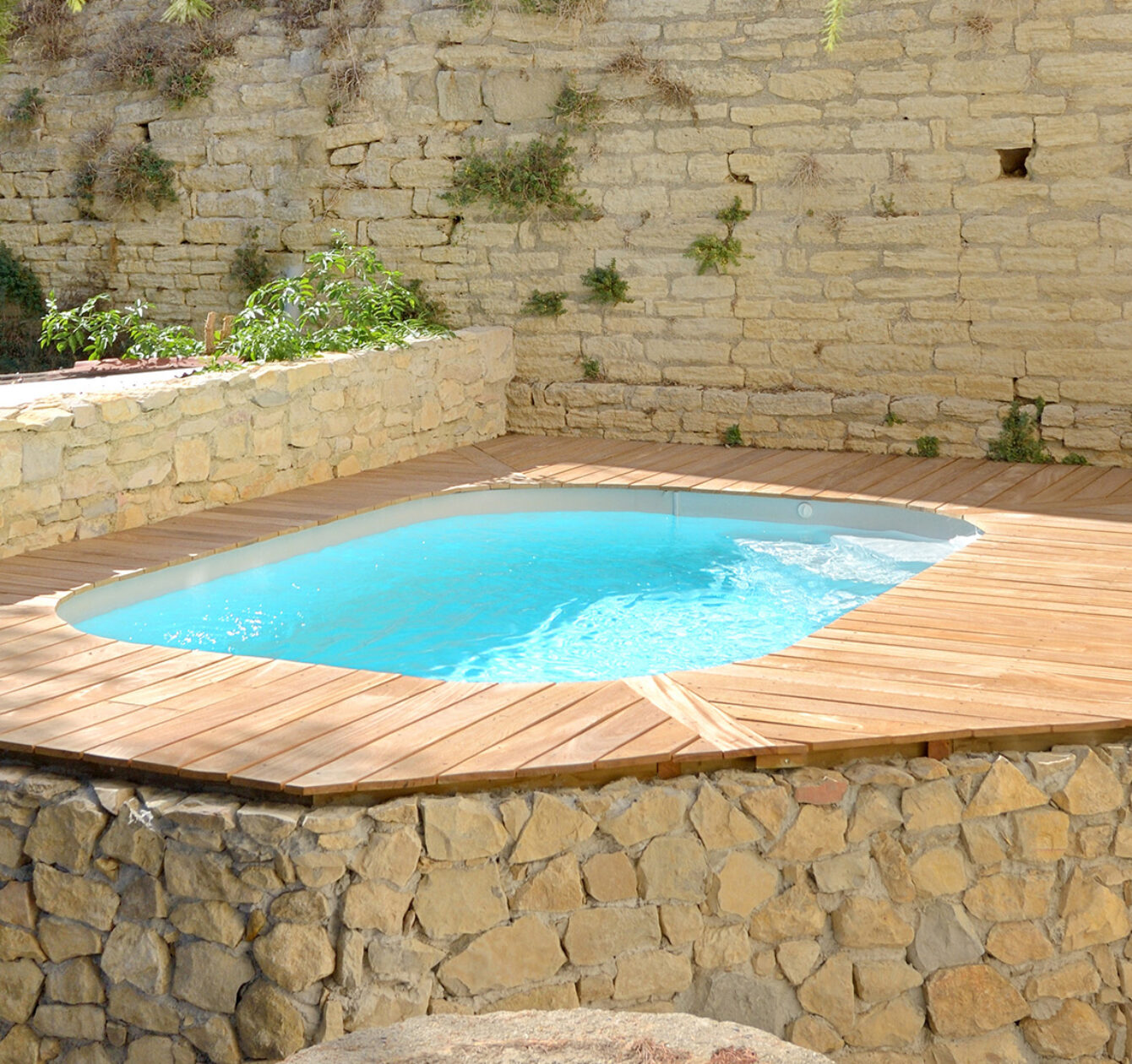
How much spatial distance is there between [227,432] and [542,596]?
68.4 inches

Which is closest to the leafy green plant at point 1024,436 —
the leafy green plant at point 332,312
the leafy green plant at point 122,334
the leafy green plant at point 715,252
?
the leafy green plant at point 715,252

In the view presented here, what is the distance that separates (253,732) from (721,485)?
372 cm

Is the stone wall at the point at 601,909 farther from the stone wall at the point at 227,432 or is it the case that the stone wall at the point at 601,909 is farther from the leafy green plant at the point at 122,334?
the leafy green plant at the point at 122,334

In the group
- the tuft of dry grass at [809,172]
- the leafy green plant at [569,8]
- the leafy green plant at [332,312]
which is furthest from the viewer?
the leafy green plant at [569,8]

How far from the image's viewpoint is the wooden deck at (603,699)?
3.27 m

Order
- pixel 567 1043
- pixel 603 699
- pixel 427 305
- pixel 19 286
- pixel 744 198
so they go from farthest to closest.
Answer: pixel 19 286 → pixel 427 305 → pixel 744 198 → pixel 603 699 → pixel 567 1043

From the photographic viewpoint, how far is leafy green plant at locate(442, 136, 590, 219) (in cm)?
819

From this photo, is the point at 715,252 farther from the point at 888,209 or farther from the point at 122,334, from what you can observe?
the point at 122,334

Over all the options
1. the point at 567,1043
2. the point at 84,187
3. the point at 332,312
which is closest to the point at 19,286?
the point at 84,187

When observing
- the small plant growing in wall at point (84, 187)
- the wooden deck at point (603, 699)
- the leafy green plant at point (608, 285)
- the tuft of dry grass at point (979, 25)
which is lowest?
the wooden deck at point (603, 699)

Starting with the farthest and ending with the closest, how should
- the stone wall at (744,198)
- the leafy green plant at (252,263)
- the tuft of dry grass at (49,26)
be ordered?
the tuft of dry grass at (49,26), the leafy green plant at (252,263), the stone wall at (744,198)

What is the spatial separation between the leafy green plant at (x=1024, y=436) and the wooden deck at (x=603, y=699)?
2.09 m

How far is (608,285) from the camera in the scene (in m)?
8.20

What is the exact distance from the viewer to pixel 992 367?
7457 millimetres
